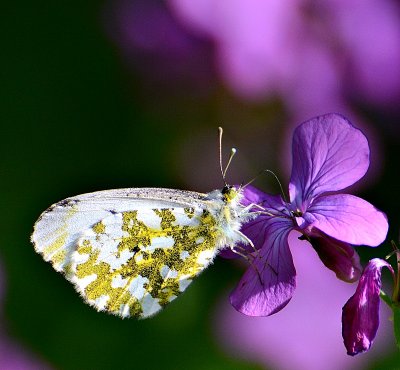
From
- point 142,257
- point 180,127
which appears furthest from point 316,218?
point 180,127

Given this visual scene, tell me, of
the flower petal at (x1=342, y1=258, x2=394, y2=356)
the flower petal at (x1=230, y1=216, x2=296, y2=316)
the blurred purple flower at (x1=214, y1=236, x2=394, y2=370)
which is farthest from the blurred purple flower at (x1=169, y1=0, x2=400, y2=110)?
the flower petal at (x1=342, y1=258, x2=394, y2=356)

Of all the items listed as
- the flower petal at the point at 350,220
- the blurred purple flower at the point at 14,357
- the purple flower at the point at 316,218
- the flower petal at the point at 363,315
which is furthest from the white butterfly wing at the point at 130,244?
the blurred purple flower at the point at 14,357

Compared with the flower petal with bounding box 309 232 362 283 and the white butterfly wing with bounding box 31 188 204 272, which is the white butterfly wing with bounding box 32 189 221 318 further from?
the flower petal with bounding box 309 232 362 283

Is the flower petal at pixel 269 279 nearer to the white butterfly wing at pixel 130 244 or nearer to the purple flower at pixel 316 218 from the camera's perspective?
the purple flower at pixel 316 218

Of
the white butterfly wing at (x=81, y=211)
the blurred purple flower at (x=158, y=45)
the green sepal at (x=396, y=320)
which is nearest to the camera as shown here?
the green sepal at (x=396, y=320)

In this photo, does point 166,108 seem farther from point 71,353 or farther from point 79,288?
point 79,288

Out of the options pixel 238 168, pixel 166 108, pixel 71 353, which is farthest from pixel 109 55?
pixel 71 353

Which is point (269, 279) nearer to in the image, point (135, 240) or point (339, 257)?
point (339, 257)
